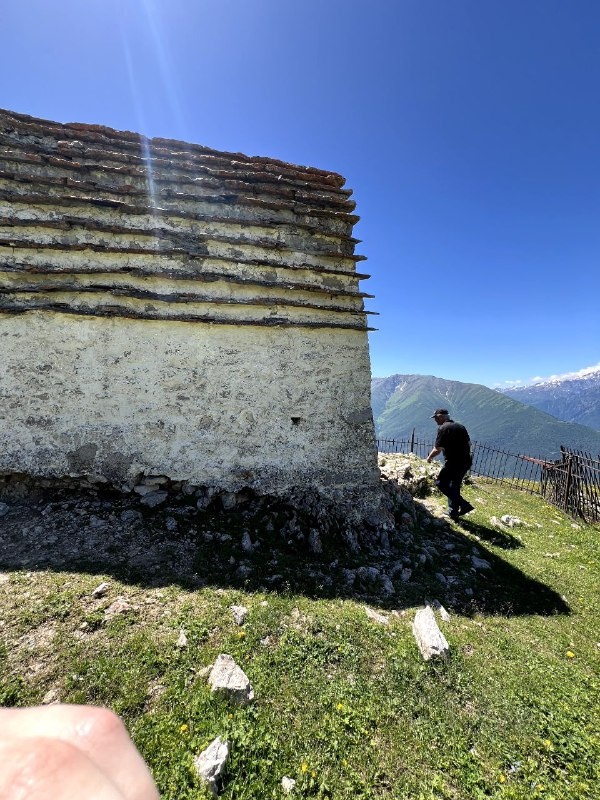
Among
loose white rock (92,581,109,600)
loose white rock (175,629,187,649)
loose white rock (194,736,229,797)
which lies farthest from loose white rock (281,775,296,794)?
loose white rock (92,581,109,600)

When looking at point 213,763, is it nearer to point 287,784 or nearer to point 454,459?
point 287,784

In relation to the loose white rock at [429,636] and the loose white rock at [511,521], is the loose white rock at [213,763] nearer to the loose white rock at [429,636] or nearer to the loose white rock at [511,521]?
the loose white rock at [429,636]

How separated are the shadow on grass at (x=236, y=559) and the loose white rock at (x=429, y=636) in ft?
1.70

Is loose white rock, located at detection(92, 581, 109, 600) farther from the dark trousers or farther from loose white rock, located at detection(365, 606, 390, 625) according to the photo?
the dark trousers

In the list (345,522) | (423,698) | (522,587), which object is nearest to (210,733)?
(423,698)

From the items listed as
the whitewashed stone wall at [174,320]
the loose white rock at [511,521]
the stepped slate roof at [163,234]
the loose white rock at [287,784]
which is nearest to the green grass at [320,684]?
the loose white rock at [287,784]

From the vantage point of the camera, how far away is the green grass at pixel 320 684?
325 cm

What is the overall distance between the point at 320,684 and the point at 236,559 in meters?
2.29

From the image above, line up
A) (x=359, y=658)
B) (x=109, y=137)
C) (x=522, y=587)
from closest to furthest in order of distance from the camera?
(x=359, y=658) < (x=522, y=587) < (x=109, y=137)

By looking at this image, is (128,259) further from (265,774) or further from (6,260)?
(265,774)

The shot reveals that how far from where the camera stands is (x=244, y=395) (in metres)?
7.52

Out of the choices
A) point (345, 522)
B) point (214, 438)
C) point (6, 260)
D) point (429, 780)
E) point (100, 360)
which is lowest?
point (429, 780)

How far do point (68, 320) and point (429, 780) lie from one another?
7986mm

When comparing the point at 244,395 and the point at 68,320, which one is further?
the point at 244,395
